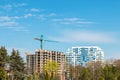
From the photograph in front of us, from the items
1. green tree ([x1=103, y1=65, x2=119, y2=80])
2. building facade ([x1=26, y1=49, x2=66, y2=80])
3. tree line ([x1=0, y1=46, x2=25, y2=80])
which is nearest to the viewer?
tree line ([x1=0, y1=46, x2=25, y2=80])

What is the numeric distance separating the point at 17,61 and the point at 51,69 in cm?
3048

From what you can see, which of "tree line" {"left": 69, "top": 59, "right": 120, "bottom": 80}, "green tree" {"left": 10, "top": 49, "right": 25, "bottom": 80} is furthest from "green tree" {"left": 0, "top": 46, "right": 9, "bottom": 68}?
"tree line" {"left": 69, "top": 59, "right": 120, "bottom": 80}

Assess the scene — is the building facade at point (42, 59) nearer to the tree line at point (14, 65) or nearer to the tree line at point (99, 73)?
the tree line at point (99, 73)

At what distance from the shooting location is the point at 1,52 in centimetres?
5481

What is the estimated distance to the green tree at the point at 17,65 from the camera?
58.8 meters

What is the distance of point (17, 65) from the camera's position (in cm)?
5991

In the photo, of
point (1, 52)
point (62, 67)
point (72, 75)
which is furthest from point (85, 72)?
point (62, 67)

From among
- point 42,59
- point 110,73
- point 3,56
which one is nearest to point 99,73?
point 110,73

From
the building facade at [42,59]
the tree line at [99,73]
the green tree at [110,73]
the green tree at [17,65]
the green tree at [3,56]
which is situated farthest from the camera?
the building facade at [42,59]

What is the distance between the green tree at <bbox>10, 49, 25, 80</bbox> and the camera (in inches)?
2316

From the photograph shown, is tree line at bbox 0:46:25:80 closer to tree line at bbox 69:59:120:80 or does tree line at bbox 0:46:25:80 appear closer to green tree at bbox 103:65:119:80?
tree line at bbox 69:59:120:80

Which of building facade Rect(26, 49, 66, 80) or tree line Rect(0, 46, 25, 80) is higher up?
building facade Rect(26, 49, 66, 80)

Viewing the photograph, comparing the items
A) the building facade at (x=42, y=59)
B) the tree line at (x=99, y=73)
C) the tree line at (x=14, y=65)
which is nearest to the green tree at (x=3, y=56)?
the tree line at (x=14, y=65)

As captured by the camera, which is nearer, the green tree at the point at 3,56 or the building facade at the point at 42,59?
the green tree at the point at 3,56
